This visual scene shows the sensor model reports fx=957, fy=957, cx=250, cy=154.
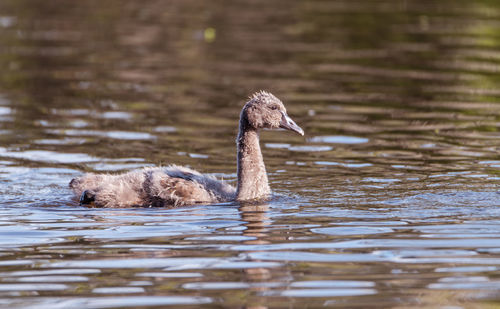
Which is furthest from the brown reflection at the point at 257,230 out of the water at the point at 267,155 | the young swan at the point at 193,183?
the young swan at the point at 193,183

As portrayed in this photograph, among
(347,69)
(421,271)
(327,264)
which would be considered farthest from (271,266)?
(347,69)

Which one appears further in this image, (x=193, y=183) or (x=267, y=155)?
(x=267, y=155)

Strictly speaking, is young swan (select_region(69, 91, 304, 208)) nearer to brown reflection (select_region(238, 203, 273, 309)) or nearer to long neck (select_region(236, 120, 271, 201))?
long neck (select_region(236, 120, 271, 201))

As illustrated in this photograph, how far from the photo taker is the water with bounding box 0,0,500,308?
28.5ft

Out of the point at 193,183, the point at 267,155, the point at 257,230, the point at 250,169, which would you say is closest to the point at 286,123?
the point at 250,169

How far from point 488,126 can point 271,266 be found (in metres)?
8.80

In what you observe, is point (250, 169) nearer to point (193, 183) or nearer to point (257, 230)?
point (193, 183)

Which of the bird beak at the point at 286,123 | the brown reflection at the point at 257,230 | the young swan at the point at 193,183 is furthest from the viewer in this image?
the bird beak at the point at 286,123

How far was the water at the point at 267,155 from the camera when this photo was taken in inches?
342

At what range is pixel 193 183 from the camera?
12133 mm

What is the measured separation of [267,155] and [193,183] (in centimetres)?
341

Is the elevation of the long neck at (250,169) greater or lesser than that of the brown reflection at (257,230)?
greater

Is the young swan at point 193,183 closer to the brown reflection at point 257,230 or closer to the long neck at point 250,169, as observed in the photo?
the long neck at point 250,169

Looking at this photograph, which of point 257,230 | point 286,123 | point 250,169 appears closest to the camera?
point 257,230
